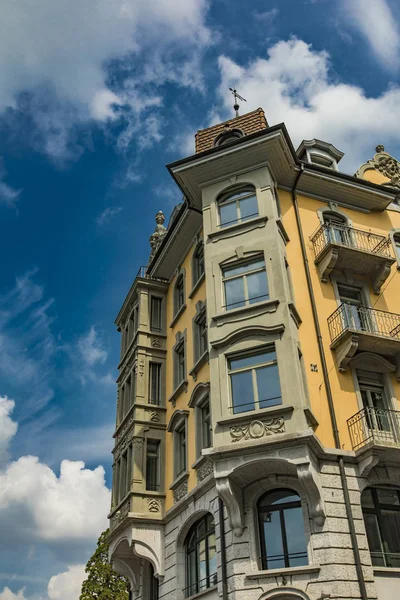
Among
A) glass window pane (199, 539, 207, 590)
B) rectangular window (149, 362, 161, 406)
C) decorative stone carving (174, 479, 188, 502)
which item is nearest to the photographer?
glass window pane (199, 539, 207, 590)

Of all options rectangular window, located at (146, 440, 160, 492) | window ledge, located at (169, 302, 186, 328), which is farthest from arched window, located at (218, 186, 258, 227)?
rectangular window, located at (146, 440, 160, 492)

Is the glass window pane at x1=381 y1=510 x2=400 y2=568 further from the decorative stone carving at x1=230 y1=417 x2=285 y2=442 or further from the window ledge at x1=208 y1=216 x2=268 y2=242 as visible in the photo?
the window ledge at x1=208 y1=216 x2=268 y2=242

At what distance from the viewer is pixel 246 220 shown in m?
22.6

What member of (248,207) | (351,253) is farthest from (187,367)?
(351,253)

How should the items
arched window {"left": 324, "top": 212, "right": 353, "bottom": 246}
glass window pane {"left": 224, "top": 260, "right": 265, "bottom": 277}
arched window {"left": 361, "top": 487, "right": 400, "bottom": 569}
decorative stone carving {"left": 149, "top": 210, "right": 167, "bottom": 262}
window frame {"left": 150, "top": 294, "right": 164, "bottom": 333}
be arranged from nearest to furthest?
arched window {"left": 361, "top": 487, "right": 400, "bottom": 569} < glass window pane {"left": 224, "top": 260, "right": 265, "bottom": 277} < arched window {"left": 324, "top": 212, "right": 353, "bottom": 246} < window frame {"left": 150, "top": 294, "right": 164, "bottom": 333} < decorative stone carving {"left": 149, "top": 210, "right": 167, "bottom": 262}

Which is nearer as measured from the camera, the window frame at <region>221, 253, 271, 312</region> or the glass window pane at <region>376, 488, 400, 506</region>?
the glass window pane at <region>376, 488, 400, 506</region>

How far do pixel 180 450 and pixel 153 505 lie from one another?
2.35 metres

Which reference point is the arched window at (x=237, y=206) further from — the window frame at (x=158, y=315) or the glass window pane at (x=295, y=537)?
the glass window pane at (x=295, y=537)

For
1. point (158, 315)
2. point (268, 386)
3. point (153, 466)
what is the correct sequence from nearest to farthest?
point (268, 386) < point (153, 466) < point (158, 315)

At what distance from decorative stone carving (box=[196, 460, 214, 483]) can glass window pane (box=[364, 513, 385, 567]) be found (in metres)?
5.16

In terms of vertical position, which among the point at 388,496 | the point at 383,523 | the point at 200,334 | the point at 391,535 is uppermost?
the point at 200,334

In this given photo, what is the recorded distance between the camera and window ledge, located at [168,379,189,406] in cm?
2360

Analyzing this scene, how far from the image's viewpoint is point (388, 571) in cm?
→ 1642

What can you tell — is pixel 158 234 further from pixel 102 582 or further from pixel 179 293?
pixel 102 582
